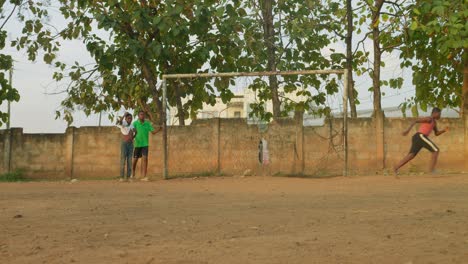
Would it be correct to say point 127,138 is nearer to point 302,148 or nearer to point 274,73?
point 274,73

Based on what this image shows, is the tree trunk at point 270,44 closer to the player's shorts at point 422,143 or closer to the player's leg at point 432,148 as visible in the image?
the player's shorts at point 422,143

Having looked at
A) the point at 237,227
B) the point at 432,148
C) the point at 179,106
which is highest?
the point at 179,106

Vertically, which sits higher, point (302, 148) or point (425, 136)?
point (425, 136)

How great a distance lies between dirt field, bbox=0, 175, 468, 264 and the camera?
3748 millimetres

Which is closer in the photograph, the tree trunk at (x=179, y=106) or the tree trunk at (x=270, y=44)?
the tree trunk at (x=270, y=44)

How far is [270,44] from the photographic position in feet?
46.2

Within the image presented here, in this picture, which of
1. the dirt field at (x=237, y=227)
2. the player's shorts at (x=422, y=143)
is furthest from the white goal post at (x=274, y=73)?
the dirt field at (x=237, y=227)

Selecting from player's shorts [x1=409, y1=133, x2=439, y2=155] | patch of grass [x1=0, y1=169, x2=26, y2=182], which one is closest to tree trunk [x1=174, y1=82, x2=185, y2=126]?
patch of grass [x1=0, y1=169, x2=26, y2=182]

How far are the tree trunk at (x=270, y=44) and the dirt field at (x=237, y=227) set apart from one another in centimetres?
576

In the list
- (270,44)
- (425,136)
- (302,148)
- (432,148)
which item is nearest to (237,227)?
(432,148)

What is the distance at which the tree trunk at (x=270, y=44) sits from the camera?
14102 millimetres

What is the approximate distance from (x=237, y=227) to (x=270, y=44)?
9597 mm

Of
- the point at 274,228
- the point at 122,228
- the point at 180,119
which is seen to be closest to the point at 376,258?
the point at 274,228

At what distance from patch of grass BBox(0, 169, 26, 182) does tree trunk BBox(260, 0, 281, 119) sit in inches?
290
